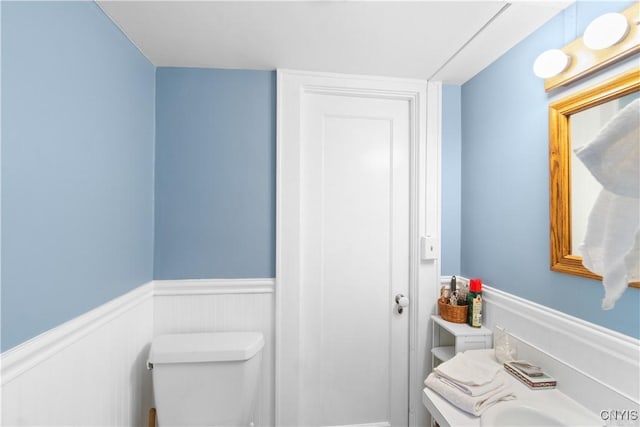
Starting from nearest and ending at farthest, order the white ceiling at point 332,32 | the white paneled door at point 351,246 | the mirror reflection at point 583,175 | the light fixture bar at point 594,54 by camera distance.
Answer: the light fixture bar at point 594,54
the mirror reflection at point 583,175
the white ceiling at point 332,32
the white paneled door at point 351,246

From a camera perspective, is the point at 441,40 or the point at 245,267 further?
the point at 245,267

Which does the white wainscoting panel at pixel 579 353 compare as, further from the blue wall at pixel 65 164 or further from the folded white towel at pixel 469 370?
the blue wall at pixel 65 164

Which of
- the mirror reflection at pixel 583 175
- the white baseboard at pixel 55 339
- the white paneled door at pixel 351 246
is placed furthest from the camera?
the white paneled door at pixel 351 246

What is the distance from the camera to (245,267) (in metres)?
1.57

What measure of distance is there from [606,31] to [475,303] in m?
1.12

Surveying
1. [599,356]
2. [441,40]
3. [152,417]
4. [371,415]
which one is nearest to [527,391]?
[599,356]

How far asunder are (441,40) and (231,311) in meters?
1.62

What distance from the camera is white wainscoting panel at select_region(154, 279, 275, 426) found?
1522mm

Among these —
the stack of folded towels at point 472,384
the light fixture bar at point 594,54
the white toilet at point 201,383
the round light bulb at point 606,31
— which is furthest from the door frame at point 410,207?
the round light bulb at point 606,31

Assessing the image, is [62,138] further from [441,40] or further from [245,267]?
[441,40]

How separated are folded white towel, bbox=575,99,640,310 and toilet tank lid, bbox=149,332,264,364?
Answer: 4.15ft

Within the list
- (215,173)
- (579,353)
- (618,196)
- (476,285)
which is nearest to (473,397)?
(579,353)

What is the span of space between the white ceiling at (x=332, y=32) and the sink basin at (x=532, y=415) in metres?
1.36

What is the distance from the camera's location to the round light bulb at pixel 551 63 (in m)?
1.03
